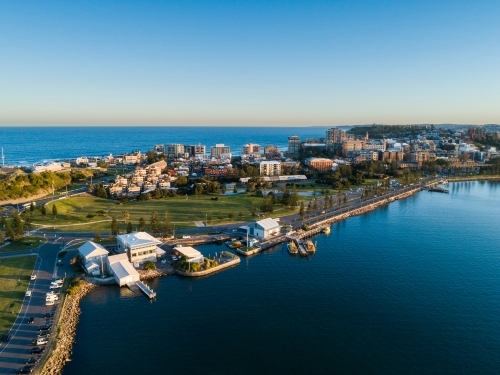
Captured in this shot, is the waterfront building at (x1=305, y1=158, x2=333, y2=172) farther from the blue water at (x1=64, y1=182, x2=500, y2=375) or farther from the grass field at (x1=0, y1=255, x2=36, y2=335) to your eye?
the grass field at (x1=0, y1=255, x2=36, y2=335)

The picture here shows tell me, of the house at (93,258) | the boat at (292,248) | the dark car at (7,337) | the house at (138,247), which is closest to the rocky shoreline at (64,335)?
the house at (93,258)

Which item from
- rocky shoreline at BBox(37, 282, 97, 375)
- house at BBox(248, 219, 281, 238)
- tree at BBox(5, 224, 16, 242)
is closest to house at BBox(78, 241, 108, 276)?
rocky shoreline at BBox(37, 282, 97, 375)

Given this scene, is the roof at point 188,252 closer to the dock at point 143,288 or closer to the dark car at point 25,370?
the dock at point 143,288

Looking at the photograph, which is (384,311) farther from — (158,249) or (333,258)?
(158,249)

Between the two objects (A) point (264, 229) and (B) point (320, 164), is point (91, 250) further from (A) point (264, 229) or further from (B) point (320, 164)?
(B) point (320, 164)

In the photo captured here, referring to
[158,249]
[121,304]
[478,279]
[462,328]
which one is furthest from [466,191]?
[121,304]

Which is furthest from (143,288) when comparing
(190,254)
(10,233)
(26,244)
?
(10,233)
